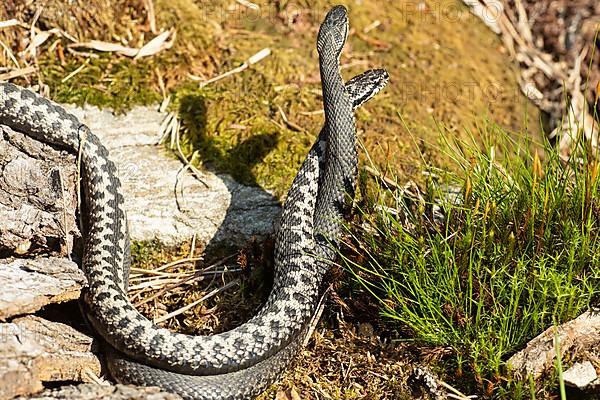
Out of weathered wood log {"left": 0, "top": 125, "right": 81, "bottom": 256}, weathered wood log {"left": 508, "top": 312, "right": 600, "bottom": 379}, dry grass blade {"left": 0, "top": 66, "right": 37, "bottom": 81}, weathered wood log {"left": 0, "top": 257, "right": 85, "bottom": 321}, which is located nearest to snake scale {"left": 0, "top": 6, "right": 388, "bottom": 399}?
weathered wood log {"left": 0, "top": 125, "right": 81, "bottom": 256}

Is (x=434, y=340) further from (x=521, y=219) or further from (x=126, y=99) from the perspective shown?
(x=126, y=99)

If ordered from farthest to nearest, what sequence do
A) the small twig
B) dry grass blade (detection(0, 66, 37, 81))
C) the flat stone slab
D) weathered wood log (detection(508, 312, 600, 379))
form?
the small twig < dry grass blade (detection(0, 66, 37, 81)) < the flat stone slab < weathered wood log (detection(508, 312, 600, 379))

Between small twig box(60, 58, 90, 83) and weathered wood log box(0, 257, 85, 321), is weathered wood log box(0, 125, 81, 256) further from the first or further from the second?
small twig box(60, 58, 90, 83)

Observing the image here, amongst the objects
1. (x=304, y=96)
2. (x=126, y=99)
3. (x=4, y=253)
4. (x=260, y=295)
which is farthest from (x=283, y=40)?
(x=4, y=253)

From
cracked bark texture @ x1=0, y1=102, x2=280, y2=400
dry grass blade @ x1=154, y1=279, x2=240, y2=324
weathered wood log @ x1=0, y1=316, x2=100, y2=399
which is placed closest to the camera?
weathered wood log @ x1=0, y1=316, x2=100, y2=399

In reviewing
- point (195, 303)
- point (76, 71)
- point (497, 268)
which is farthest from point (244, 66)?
point (497, 268)

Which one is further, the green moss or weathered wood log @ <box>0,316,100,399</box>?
the green moss

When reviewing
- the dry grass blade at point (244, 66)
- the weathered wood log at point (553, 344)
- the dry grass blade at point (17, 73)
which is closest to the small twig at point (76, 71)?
the dry grass blade at point (17, 73)
